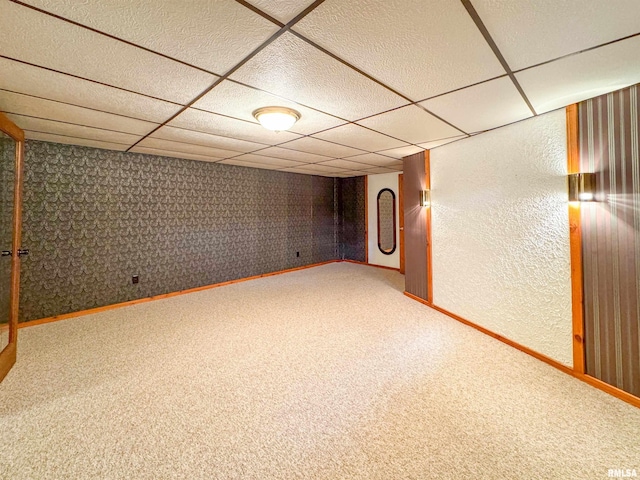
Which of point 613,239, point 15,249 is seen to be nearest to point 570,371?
point 613,239

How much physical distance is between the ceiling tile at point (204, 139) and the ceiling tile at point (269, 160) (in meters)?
0.51

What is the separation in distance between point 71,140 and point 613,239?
214 inches

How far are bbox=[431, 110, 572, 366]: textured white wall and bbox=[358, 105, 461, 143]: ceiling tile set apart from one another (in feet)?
1.60

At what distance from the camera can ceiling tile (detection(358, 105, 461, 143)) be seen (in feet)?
8.01

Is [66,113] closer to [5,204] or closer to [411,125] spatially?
[5,204]

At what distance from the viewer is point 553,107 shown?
2.26 m

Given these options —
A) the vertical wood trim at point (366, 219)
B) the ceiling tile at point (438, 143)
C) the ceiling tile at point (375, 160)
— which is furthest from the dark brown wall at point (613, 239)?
the vertical wood trim at point (366, 219)

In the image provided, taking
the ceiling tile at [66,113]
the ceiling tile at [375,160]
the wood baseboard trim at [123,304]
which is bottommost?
the wood baseboard trim at [123,304]

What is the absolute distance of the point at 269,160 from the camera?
4.74 metres

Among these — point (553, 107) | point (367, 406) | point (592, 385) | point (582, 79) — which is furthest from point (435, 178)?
point (367, 406)

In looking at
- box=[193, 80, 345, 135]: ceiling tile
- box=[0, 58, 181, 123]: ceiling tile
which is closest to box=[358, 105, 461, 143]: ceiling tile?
box=[193, 80, 345, 135]: ceiling tile

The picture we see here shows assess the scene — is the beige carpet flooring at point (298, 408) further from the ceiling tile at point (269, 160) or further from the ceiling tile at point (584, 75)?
the ceiling tile at point (269, 160)

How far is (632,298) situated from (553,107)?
1.54 meters

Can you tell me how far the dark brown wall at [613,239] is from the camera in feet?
6.17
